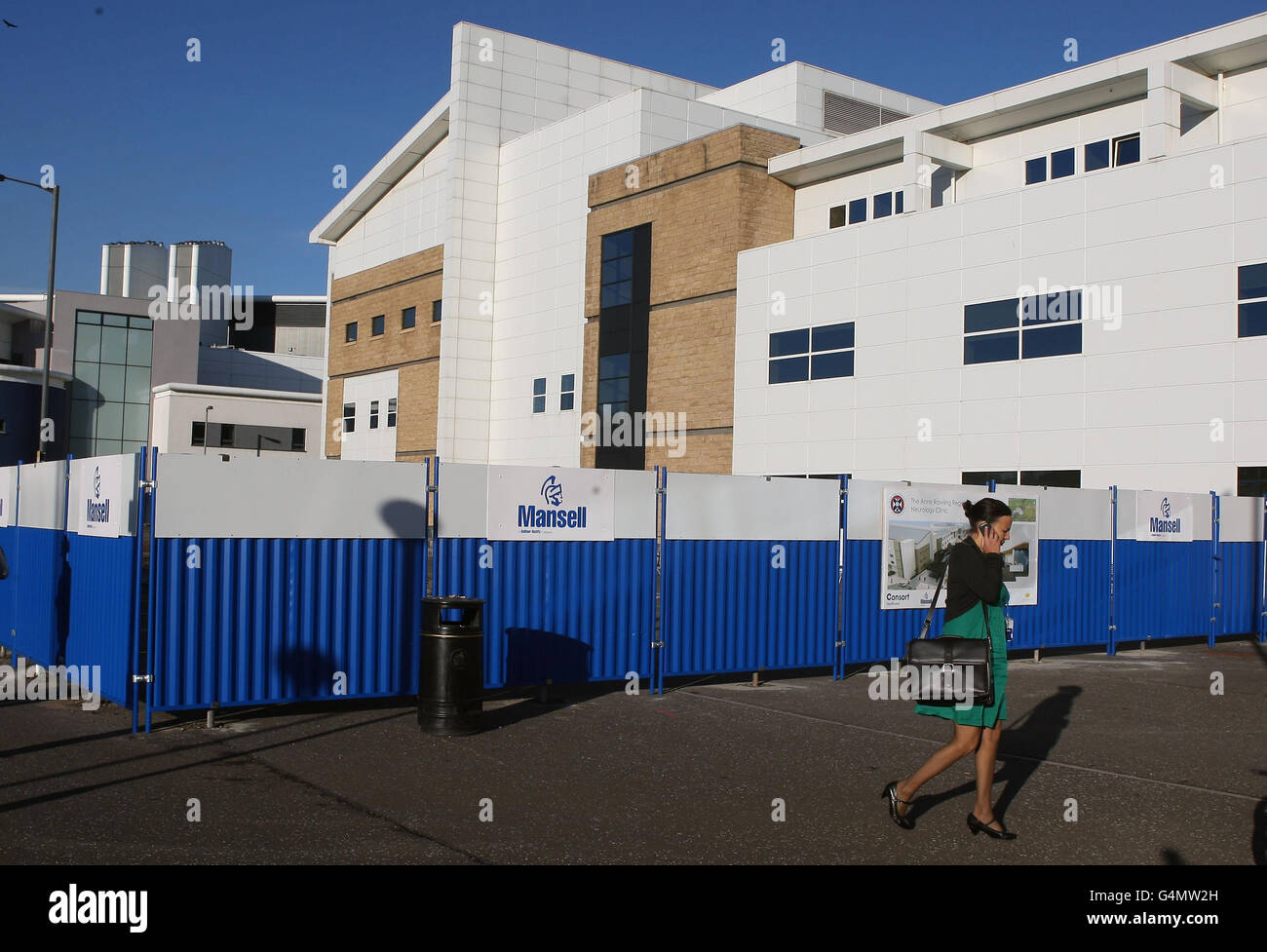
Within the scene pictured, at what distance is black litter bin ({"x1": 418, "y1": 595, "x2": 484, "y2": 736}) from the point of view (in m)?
9.91

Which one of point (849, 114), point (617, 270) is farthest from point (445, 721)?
point (849, 114)

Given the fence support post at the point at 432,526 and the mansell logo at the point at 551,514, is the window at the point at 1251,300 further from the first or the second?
the fence support post at the point at 432,526

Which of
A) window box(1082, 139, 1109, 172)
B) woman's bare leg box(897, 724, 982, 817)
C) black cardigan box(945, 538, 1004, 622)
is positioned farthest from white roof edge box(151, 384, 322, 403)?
woman's bare leg box(897, 724, 982, 817)

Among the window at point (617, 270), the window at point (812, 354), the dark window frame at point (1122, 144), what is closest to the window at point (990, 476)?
the window at point (812, 354)

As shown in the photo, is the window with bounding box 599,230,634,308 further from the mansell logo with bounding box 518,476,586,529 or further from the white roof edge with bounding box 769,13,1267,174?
the mansell logo with bounding box 518,476,586,529

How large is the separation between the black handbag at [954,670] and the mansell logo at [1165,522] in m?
12.6

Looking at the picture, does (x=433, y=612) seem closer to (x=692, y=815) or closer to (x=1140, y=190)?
(x=692, y=815)

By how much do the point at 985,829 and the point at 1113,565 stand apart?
11.8 m

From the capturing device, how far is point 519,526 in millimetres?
11805

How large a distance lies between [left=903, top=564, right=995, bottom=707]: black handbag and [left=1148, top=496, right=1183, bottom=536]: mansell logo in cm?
1262
